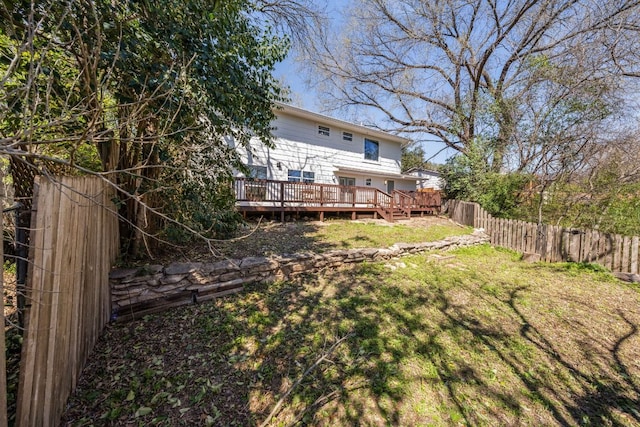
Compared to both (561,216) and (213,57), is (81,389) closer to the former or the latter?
(213,57)

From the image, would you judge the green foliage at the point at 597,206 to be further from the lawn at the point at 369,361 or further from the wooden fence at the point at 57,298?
the wooden fence at the point at 57,298

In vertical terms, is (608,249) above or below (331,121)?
below

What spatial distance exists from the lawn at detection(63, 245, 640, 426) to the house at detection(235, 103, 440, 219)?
17.9 ft

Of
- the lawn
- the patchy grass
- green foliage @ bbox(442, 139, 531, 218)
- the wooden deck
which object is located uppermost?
green foliage @ bbox(442, 139, 531, 218)

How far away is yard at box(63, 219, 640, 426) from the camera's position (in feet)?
6.98

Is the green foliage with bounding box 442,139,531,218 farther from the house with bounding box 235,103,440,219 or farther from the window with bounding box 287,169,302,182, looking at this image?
the window with bounding box 287,169,302,182

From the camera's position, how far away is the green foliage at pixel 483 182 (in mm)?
10094

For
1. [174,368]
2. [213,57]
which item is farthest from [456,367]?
[213,57]

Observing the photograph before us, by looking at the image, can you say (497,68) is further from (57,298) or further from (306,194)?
(57,298)

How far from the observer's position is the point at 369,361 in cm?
266

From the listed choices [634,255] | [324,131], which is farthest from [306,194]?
[634,255]

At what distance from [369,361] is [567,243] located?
660 centimetres

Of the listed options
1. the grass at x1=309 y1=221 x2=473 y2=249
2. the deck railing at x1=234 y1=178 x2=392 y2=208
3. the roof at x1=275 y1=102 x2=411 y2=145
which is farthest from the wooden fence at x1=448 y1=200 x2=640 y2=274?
the roof at x1=275 y1=102 x2=411 y2=145

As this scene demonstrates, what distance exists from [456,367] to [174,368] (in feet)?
9.21
